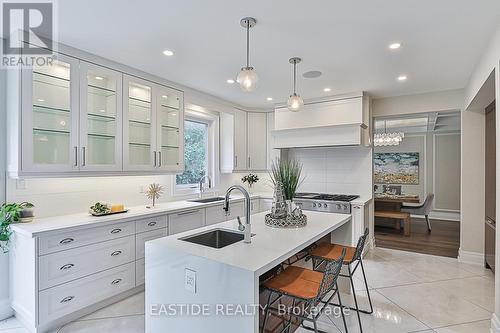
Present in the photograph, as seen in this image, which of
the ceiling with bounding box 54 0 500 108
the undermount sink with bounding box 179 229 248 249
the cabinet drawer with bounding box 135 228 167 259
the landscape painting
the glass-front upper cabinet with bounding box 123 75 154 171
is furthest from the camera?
the landscape painting

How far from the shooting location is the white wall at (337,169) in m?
4.64

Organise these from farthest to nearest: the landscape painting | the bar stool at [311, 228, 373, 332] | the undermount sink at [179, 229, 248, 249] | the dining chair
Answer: the landscape painting < the dining chair < the bar stool at [311, 228, 373, 332] < the undermount sink at [179, 229, 248, 249]

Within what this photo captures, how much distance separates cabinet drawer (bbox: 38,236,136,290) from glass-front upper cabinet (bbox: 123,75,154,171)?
2.86ft

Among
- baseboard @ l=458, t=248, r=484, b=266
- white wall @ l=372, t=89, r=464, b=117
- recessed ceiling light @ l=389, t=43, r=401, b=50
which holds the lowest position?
baseboard @ l=458, t=248, r=484, b=266

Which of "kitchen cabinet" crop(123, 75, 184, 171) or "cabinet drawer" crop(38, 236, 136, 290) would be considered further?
"kitchen cabinet" crop(123, 75, 184, 171)

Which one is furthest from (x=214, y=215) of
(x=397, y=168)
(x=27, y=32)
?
(x=397, y=168)

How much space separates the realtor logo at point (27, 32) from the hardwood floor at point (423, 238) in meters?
5.39

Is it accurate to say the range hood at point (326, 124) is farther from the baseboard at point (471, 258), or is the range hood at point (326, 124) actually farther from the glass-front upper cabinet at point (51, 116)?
the glass-front upper cabinet at point (51, 116)

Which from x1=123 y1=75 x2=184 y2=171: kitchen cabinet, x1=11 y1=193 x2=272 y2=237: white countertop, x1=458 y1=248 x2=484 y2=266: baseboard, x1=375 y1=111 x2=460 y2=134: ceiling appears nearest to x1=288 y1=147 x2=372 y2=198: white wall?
x1=458 y1=248 x2=484 y2=266: baseboard

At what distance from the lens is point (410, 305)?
9.08 ft

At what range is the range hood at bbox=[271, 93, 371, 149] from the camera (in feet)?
13.5

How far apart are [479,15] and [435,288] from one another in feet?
9.13

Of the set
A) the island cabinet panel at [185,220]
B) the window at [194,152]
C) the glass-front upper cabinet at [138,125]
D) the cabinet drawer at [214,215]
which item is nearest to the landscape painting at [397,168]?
the window at [194,152]

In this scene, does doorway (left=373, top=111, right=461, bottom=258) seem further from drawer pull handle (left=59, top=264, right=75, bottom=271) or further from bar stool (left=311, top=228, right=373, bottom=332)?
drawer pull handle (left=59, top=264, right=75, bottom=271)
